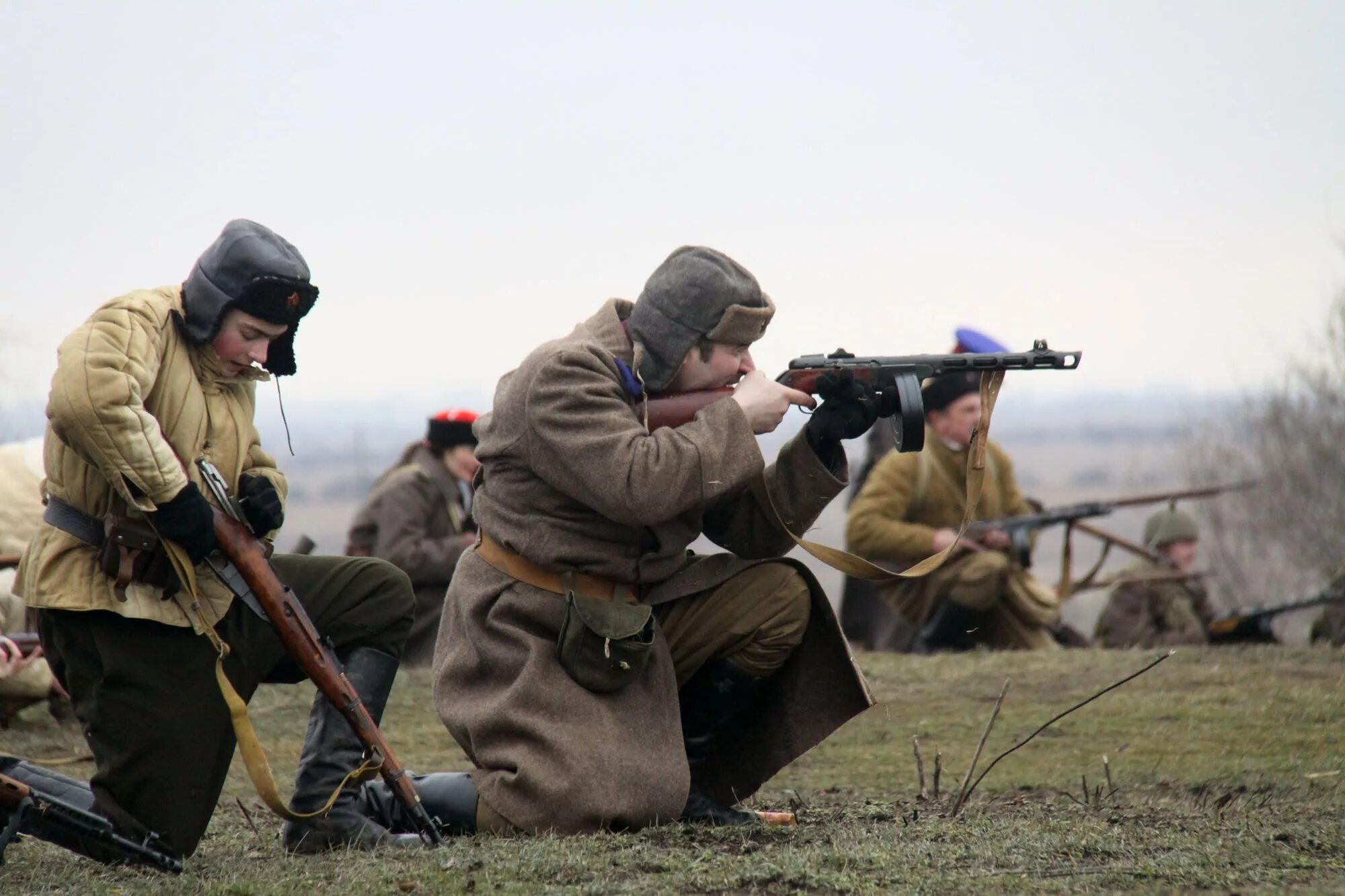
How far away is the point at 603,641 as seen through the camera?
446 centimetres

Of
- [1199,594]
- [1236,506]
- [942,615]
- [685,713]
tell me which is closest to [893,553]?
[942,615]

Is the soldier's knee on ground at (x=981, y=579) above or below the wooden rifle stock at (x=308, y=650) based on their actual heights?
below

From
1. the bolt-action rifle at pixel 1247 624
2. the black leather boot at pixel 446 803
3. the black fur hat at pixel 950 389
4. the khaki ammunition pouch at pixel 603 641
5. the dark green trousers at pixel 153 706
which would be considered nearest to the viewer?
the dark green trousers at pixel 153 706

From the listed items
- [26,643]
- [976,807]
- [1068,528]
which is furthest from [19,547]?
[1068,528]

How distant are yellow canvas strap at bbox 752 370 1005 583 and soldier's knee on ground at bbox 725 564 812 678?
116 mm

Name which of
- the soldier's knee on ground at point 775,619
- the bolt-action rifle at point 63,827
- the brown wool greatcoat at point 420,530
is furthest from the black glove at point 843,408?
the brown wool greatcoat at point 420,530

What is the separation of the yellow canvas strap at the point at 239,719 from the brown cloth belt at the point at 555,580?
64 centimetres

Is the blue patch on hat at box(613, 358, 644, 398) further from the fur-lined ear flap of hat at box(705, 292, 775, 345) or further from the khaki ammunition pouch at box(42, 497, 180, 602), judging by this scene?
the khaki ammunition pouch at box(42, 497, 180, 602)

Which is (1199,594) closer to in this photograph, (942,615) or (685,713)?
(942,615)

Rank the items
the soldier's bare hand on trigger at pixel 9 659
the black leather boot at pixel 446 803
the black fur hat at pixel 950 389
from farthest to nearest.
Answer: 1. the black fur hat at pixel 950 389
2. the soldier's bare hand on trigger at pixel 9 659
3. the black leather boot at pixel 446 803

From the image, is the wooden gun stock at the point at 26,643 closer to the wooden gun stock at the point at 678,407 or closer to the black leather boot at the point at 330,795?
the black leather boot at the point at 330,795

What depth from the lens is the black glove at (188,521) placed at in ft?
13.6

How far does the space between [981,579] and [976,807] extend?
470 cm

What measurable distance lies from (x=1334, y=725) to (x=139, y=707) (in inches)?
187
